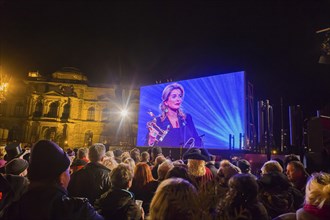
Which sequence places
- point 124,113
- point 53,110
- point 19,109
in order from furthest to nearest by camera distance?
point 124,113
point 19,109
point 53,110

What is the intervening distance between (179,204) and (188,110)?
13743mm

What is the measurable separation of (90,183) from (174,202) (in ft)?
8.44

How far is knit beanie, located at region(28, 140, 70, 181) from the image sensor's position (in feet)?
6.57

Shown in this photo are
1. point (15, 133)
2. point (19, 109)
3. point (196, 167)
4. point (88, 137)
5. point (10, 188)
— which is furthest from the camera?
point (19, 109)

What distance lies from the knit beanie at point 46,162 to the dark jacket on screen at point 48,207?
0.09 metres

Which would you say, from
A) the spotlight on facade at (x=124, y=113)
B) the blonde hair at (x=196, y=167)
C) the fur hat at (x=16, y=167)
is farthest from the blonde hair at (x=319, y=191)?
the spotlight on facade at (x=124, y=113)

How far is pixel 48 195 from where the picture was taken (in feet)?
6.27

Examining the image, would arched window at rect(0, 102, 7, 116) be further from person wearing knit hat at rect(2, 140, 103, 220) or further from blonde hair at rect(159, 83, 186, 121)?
person wearing knit hat at rect(2, 140, 103, 220)

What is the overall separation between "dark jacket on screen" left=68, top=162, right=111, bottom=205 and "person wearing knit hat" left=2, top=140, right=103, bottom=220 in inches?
73.8

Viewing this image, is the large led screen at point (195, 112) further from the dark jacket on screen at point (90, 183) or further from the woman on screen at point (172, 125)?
the dark jacket on screen at point (90, 183)

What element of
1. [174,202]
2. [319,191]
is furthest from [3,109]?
[319,191]

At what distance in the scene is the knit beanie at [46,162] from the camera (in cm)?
200

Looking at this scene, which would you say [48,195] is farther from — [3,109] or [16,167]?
[3,109]

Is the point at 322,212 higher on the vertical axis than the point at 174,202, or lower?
lower
